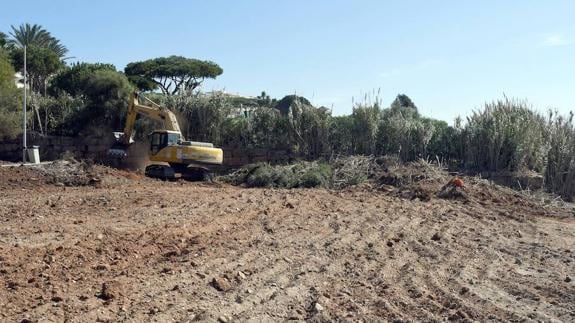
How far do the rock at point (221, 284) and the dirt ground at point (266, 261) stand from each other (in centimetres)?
2

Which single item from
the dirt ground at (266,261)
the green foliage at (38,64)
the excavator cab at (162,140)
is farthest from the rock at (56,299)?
the green foliage at (38,64)

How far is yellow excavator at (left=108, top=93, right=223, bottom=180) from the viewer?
19.7 meters

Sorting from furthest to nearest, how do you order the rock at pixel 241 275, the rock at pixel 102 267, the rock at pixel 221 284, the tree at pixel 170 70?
the tree at pixel 170 70, the rock at pixel 241 275, the rock at pixel 102 267, the rock at pixel 221 284

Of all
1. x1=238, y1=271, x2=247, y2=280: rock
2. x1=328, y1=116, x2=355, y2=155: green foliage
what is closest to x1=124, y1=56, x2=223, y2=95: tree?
x1=328, y1=116, x2=355, y2=155: green foliage

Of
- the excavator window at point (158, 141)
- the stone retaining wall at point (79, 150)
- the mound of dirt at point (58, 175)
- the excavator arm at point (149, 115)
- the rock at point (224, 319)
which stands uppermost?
the excavator arm at point (149, 115)

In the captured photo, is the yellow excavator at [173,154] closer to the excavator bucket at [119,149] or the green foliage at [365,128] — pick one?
the excavator bucket at [119,149]

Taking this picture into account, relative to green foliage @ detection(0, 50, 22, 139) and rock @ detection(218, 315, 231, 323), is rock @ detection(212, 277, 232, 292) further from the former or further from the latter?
green foliage @ detection(0, 50, 22, 139)

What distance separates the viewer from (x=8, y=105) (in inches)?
926

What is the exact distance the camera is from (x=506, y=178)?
20.2 metres

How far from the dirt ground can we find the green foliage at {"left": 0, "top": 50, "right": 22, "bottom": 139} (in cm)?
1016

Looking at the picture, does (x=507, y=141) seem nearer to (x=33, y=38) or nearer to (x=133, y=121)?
(x=133, y=121)

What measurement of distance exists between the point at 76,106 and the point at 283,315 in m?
23.8

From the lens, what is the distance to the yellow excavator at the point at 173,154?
64.6 ft

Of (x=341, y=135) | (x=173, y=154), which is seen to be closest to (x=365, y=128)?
(x=341, y=135)
